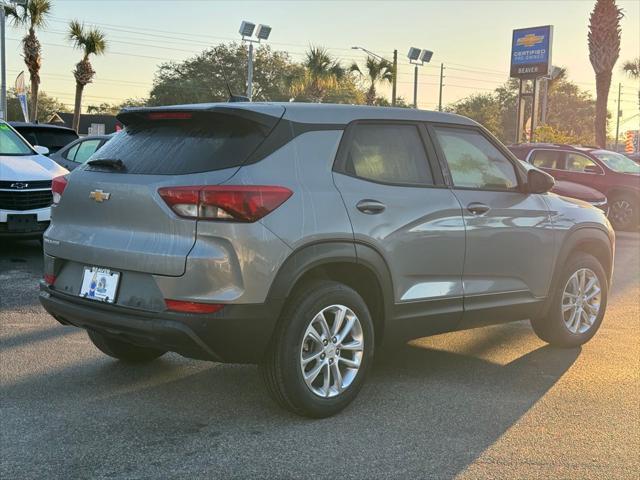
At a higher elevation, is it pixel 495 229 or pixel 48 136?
pixel 48 136

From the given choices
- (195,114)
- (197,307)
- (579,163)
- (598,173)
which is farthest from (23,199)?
(598,173)

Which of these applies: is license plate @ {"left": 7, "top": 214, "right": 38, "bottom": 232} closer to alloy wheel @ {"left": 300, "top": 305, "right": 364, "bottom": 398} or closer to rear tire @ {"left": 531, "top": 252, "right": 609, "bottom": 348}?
alloy wheel @ {"left": 300, "top": 305, "right": 364, "bottom": 398}

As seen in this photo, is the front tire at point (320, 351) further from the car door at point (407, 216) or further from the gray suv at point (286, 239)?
the car door at point (407, 216)

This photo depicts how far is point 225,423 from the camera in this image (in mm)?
3928

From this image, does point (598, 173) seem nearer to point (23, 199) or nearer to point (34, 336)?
point (23, 199)

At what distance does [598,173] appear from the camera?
49.6 feet

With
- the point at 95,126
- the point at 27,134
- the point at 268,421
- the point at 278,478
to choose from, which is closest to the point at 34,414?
the point at 268,421

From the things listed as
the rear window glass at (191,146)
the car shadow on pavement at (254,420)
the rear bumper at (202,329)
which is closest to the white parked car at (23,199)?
the car shadow on pavement at (254,420)

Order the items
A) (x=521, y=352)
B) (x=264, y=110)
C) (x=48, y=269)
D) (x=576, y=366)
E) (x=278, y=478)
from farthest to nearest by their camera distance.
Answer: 1. (x=521, y=352)
2. (x=576, y=366)
3. (x=48, y=269)
4. (x=264, y=110)
5. (x=278, y=478)

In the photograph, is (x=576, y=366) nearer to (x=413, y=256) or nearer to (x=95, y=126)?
(x=413, y=256)

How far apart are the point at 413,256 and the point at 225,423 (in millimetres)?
1455

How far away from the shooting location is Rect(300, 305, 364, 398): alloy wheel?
3926mm

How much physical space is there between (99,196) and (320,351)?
150cm

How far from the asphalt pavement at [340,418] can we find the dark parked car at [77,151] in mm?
6905
